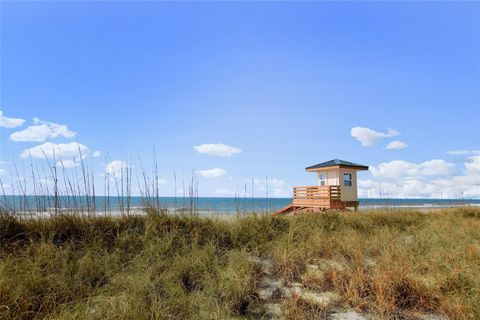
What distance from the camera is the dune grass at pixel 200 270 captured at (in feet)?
9.28

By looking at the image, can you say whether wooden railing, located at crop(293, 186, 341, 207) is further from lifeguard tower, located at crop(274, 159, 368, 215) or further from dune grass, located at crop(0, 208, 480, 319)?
dune grass, located at crop(0, 208, 480, 319)

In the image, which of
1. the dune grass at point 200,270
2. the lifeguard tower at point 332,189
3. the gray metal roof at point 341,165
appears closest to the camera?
the dune grass at point 200,270

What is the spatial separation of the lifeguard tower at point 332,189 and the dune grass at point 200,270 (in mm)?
9969

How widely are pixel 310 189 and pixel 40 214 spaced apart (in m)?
13.7

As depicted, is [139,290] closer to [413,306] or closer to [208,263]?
[208,263]

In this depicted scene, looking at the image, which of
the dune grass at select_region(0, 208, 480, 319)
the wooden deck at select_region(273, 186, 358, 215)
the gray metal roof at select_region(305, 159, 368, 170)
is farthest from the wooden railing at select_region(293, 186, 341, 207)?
the dune grass at select_region(0, 208, 480, 319)

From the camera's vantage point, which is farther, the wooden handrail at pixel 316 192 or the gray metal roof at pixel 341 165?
the gray metal roof at pixel 341 165

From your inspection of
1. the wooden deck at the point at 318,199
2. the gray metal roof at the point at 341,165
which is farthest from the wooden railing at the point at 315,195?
the gray metal roof at the point at 341,165

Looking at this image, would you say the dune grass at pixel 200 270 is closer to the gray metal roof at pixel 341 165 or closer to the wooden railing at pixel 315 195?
the wooden railing at pixel 315 195

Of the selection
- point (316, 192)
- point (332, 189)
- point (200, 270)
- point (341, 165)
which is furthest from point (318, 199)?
point (200, 270)

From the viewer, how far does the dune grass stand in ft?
9.28

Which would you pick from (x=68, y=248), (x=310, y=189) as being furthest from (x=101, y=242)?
(x=310, y=189)

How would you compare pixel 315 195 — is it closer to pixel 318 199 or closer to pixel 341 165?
pixel 318 199

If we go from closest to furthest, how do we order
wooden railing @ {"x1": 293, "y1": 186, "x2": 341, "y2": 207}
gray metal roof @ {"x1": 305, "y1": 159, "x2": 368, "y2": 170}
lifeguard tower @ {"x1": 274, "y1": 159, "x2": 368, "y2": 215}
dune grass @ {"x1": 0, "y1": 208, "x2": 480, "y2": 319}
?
dune grass @ {"x1": 0, "y1": 208, "x2": 480, "y2": 319}
wooden railing @ {"x1": 293, "y1": 186, "x2": 341, "y2": 207}
lifeguard tower @ {"x1": 274, "y1": 159, "x2": 368, "y2": 215}
gray metal roof @ {"x1": 305, "y1": 159, "x2": 368, "y2": 170}
